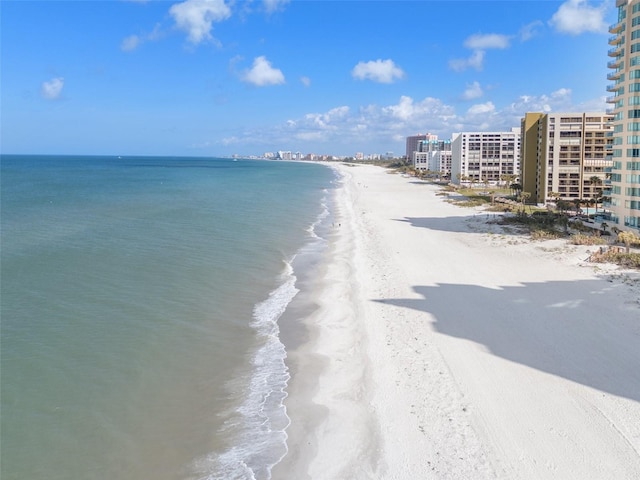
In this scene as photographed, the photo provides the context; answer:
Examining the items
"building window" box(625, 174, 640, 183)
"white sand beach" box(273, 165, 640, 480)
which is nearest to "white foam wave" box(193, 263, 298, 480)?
"white sand beach" box(273, 165, 640, 480)

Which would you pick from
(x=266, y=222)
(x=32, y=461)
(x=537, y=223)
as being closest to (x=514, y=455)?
(x=32, y=461)

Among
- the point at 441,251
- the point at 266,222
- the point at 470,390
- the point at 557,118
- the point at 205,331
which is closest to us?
the point at 470,390

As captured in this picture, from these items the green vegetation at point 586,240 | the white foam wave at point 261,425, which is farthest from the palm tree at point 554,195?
the white foam wave at point 261,425

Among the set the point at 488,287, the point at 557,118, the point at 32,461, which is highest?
the point at 557,118

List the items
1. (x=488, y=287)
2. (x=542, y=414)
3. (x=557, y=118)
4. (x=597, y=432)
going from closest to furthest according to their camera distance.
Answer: (x=597, y=432)
(x=542, y=414)
(x=488, y=287)
(x=557, y=118)

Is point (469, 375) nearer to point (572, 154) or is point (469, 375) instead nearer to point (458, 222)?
point (458, 222)

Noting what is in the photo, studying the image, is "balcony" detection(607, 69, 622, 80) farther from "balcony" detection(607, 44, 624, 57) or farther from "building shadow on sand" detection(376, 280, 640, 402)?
"building shadow on sand" detection(376, 280, 640, 402)

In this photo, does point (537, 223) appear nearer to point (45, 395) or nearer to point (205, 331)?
point (205, 331)

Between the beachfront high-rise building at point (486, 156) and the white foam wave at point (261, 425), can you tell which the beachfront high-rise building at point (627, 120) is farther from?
the beachfront high-rise building at point (486, 156)
